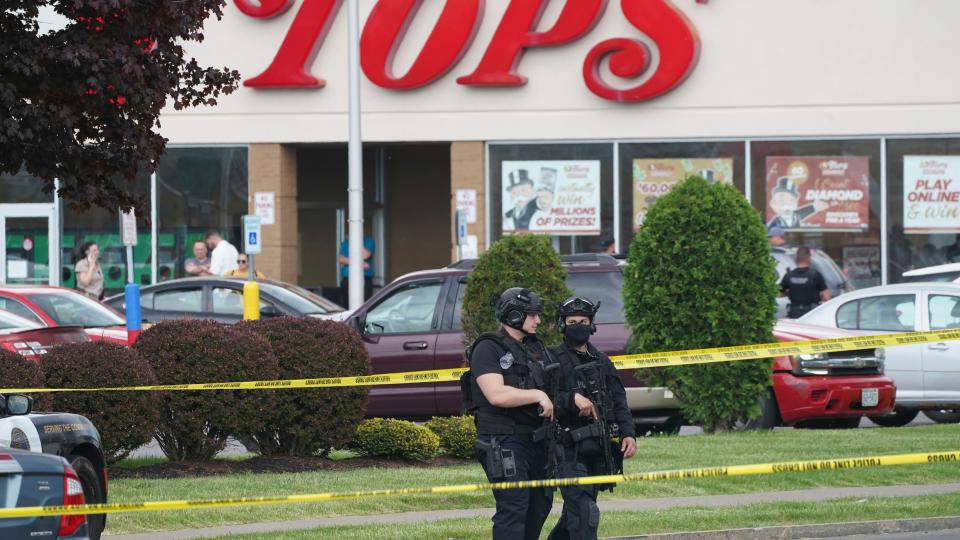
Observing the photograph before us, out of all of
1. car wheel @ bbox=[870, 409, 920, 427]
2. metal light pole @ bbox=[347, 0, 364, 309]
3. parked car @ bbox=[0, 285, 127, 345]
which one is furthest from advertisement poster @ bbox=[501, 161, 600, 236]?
car wheel @ bbox=[870, 409, 920, 427]

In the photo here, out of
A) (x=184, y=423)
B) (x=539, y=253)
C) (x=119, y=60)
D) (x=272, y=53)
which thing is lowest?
(x=184, y=423)

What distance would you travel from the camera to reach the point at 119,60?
10.8 metres

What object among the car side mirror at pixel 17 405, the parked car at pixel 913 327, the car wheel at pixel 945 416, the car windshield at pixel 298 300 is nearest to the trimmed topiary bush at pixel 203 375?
the car side mirror at pixel 17 405

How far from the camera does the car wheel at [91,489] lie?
8.93 meters

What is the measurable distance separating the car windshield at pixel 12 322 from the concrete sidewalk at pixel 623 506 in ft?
20.5

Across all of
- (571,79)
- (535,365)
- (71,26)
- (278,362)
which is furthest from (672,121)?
(535,365)

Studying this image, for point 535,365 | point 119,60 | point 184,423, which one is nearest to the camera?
point 535,365

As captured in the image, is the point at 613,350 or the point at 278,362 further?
the point at 613,350

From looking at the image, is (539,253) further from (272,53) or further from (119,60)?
(272,53)

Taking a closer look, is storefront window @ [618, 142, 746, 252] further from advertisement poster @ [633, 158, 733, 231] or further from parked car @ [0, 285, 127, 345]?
parked car @ [0, 285, 127, 345]

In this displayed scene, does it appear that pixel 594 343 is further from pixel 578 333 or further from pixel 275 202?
pixel 275 202

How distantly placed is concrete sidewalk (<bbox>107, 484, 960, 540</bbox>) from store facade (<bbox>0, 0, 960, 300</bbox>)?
15.0 metres

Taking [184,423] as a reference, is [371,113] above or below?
above

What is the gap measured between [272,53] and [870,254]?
35.7 feet
